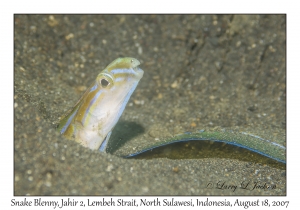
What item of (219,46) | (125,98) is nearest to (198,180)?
(125,98)

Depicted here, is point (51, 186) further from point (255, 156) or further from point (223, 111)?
point (223, 111)

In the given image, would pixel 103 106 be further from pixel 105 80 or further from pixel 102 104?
pixel 105 80

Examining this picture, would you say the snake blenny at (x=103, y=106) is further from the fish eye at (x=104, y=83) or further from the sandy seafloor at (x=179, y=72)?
the sandy seafloor at (x=179, y=72)

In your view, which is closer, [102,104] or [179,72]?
[102,104]

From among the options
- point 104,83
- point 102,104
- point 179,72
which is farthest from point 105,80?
point 179,72

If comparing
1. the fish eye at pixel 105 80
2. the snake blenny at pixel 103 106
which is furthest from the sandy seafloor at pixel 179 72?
the fish eye at pixel 105 80

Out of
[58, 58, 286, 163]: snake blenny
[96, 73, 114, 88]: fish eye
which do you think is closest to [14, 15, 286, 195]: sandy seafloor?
[58, 58, 286, 163]: snake blenny

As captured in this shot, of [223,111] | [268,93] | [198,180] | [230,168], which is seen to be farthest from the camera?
[268,93]
